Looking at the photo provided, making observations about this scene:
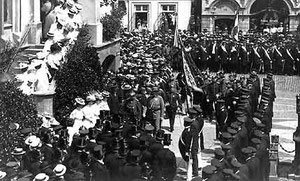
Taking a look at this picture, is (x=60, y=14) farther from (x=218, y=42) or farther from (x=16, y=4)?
(x=218, y=42)

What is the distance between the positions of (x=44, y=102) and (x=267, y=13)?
2452 cm

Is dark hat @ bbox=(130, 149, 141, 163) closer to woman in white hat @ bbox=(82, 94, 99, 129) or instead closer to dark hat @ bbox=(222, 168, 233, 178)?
dark hat @ bbox=(222, 168, 233, 178)

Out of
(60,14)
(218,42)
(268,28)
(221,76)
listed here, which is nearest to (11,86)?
(60,14)

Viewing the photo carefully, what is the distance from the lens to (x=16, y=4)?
16.8 metres

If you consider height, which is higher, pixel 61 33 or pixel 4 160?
pixel 61 33

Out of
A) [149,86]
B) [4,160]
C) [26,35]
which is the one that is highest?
[26,35]

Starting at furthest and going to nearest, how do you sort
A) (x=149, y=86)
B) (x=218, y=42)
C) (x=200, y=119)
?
(x=218, y=42) < (x=149, y=86) < (x=200, y=119)

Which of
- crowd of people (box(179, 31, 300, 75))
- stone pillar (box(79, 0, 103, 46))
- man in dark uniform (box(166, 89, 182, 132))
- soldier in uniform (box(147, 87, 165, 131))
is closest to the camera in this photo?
soldier in uniform (box(147, 87, 165, 131))

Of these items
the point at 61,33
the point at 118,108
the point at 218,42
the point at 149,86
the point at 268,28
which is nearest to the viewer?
the point at 118,108

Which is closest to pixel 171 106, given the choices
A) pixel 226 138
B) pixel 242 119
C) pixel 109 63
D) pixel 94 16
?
pixel 242 119

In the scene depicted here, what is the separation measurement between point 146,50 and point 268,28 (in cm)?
1255

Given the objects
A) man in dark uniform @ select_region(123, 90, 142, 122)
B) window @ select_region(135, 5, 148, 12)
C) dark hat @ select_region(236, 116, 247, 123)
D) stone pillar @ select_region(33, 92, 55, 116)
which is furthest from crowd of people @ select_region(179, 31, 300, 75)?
dark hat @ select_region(236, 116, 247, 123)

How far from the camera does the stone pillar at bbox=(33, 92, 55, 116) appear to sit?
14079mm

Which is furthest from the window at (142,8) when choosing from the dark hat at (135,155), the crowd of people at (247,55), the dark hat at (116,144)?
the dark hat at (135,155)
